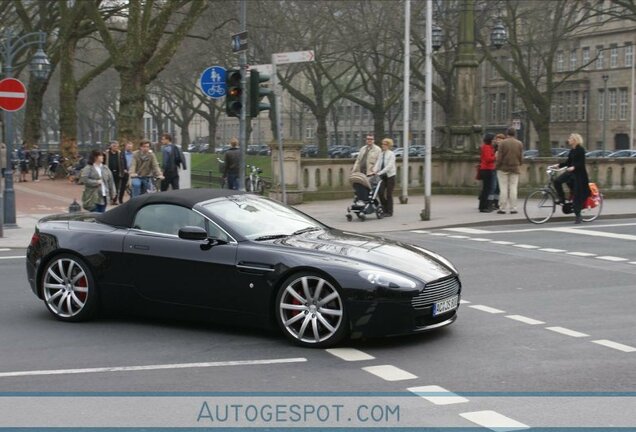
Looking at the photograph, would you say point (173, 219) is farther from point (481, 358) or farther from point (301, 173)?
point (301, 173)

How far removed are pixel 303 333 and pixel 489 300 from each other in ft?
10.3

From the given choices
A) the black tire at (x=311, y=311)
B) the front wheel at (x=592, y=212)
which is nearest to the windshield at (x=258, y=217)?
the black tire at (x=311, y=311)

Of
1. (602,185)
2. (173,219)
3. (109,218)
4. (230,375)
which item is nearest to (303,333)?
(230,375)

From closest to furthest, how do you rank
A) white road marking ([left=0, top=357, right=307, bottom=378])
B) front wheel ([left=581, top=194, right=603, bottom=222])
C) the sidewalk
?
1. white road marking ([left=0, top=357, right=307, bottom=378])
2. the sidewalk
3. front wheel ([left=581, top=194, right=603, bottom=222])

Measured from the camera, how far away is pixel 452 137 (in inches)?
1107

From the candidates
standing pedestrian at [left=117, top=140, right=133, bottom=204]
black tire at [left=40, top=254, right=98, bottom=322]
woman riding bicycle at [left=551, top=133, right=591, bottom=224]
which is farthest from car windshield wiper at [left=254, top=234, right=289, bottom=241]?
standing pedestrian at [left=117, top=140, right=133, bottom=204]

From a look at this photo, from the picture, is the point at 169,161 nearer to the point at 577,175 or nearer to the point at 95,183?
the point at 95,183

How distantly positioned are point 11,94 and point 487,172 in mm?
10458

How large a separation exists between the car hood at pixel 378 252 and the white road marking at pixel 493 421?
2.15 metres

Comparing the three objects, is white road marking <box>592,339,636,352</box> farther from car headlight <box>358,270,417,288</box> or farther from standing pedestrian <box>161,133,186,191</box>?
standing pedestrian <box>161,133,186,191</box>

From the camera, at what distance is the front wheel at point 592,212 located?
2053 centimetres

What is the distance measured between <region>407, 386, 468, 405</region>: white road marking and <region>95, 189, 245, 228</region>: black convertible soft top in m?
3.20

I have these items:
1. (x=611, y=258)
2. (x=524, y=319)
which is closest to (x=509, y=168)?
(x=611, y=258)

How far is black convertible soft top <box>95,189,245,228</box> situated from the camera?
29.4ft
